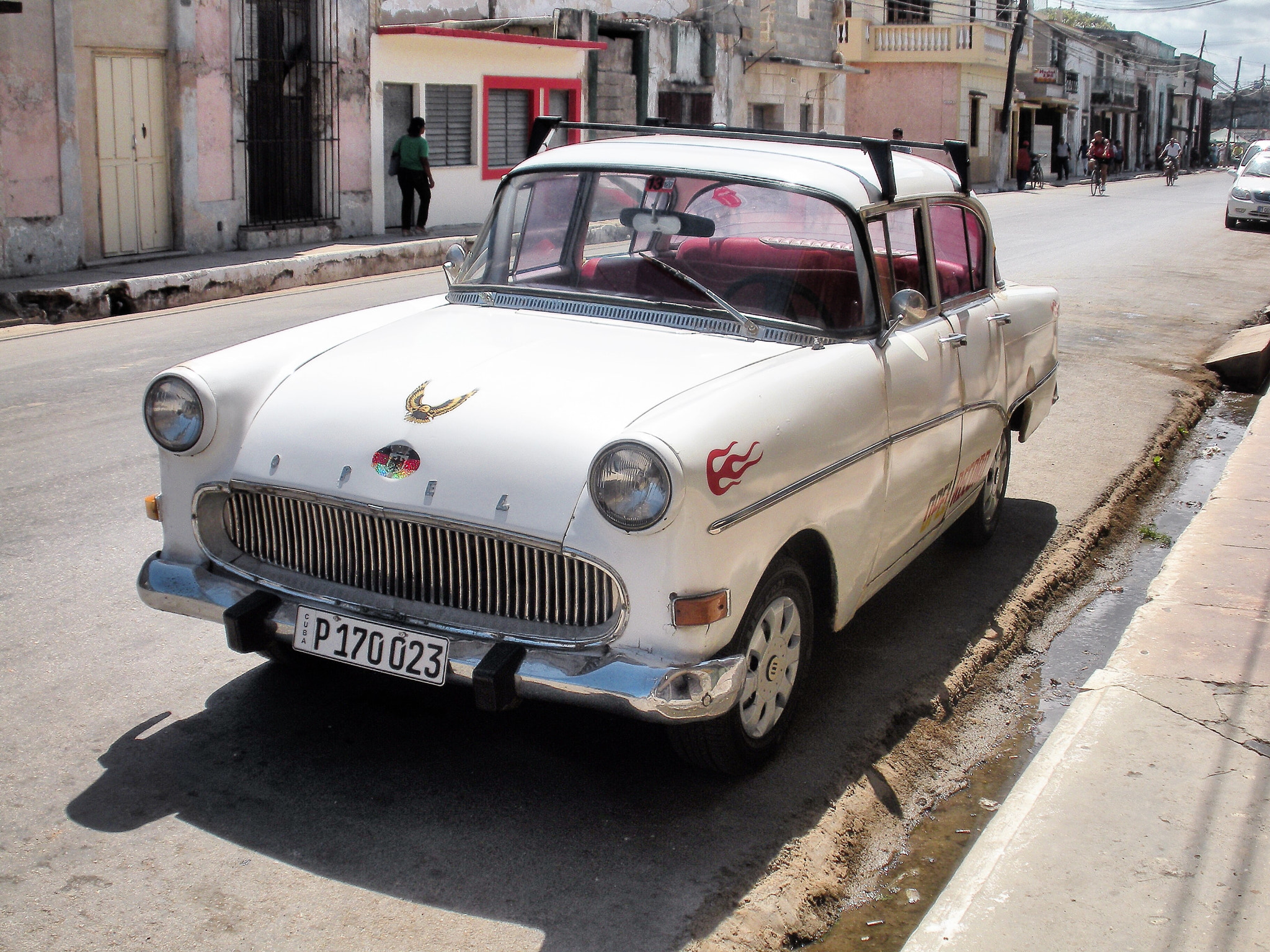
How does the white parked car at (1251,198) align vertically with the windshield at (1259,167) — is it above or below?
below

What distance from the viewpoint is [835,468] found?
375cm

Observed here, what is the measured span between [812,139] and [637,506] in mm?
2261

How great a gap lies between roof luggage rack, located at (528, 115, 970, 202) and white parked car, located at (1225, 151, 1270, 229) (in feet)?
70.4

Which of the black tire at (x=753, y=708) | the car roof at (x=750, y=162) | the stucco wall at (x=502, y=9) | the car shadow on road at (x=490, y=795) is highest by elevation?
the stucco wall at (x=502, y=9)

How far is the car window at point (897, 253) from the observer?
436 centimetres

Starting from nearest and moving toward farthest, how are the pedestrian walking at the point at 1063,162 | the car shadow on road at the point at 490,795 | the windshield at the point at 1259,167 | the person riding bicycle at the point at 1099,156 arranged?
the car shadow on road at the point at 490,795 < the windshield at the point at 1259,167 < the person riding bicycle at the point at 1099,156 < the pedestrian walking at the point at 1063,162

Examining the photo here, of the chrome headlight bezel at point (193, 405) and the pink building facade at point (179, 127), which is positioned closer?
the chrome headlight bezel at point (193, 405)

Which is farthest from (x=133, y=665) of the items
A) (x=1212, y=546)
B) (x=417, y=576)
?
(x=1212, y=546)

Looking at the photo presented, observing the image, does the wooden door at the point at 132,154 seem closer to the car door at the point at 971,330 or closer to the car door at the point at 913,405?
the car door at the point at 971,330

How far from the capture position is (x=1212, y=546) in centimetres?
584

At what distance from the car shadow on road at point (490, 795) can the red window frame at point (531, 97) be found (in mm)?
17670

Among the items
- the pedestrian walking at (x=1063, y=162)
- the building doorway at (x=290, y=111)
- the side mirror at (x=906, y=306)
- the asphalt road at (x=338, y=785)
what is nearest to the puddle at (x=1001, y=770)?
the asphalt road at (x=338, y=785)

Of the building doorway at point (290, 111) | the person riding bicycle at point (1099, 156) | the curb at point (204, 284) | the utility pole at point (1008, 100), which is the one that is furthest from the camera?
the utility pole at point (1008, 100)

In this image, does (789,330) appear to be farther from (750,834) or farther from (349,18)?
(349,18)
